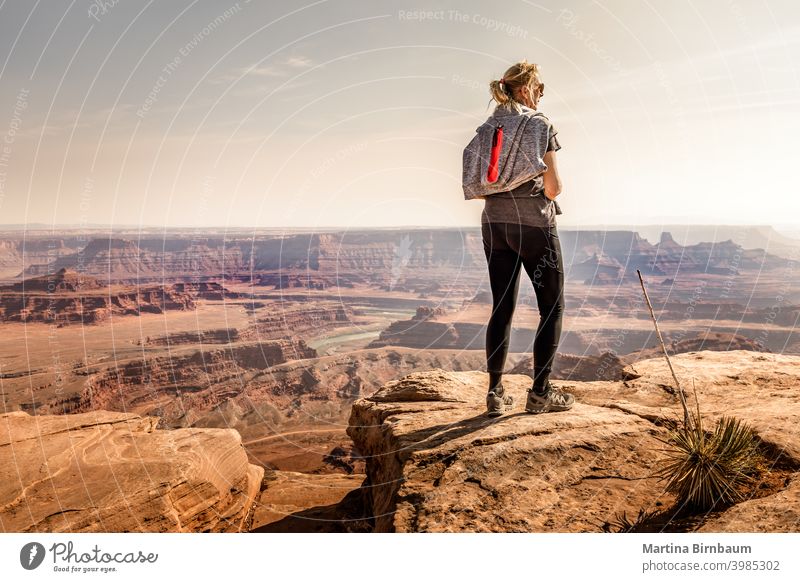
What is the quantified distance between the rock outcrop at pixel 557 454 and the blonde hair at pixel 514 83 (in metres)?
2.43

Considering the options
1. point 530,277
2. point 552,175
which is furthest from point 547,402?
point 552,175

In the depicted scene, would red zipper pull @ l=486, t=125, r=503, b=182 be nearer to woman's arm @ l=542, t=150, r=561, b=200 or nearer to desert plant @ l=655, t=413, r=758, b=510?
woman's arm @ l=542, t=150, r=561, b=200

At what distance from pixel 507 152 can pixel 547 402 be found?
6.64 ft

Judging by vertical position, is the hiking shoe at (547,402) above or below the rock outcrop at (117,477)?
above

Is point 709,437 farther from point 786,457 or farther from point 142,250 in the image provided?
point 142,250

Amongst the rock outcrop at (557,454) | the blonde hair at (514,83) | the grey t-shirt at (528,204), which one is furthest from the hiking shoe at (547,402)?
the blonde hair at (514,83)

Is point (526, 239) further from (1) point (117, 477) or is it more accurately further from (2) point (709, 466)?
(1) point (117, 477)

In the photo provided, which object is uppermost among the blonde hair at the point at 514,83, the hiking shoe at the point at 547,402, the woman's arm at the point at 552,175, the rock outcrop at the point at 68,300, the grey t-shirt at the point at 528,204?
the blonde hair at the point at 514,83

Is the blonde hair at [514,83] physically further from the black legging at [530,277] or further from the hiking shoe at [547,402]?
the hiking shoe at [547,402]

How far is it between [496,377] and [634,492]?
4.42 ft

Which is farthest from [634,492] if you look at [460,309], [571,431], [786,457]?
[460,309]

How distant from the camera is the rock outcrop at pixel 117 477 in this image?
4539mm

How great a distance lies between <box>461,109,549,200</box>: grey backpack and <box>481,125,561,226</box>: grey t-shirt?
78 millimetres

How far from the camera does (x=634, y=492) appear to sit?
3.48 m
